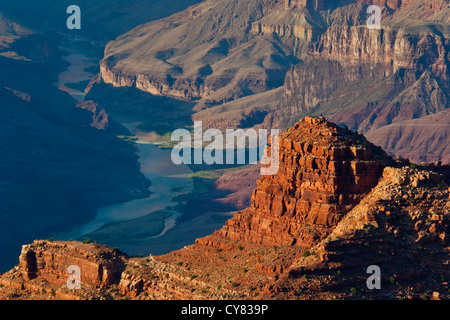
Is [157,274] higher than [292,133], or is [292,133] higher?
[292,133]

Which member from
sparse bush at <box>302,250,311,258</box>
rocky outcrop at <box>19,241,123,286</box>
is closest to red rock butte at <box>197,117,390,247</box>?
sparse bush at <box>302,250,311,258</box>

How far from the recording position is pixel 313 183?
3108 inches

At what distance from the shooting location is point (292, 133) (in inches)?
3221

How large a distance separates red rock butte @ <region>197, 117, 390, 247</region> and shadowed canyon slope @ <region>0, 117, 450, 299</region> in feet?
0.17

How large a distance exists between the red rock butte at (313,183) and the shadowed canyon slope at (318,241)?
0.05 meters

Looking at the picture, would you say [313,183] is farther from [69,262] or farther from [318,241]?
[69,262]

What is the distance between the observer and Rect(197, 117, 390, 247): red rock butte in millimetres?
78312

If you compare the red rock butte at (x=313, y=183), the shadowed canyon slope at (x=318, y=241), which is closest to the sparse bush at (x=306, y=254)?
the shadowed canyon slope at (x=318, y=241)

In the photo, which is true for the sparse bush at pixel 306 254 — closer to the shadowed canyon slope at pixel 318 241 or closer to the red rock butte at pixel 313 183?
the shadowed canyon slope at pixel 318 241

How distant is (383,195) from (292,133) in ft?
22.7

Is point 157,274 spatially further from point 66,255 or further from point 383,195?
point 383,195
